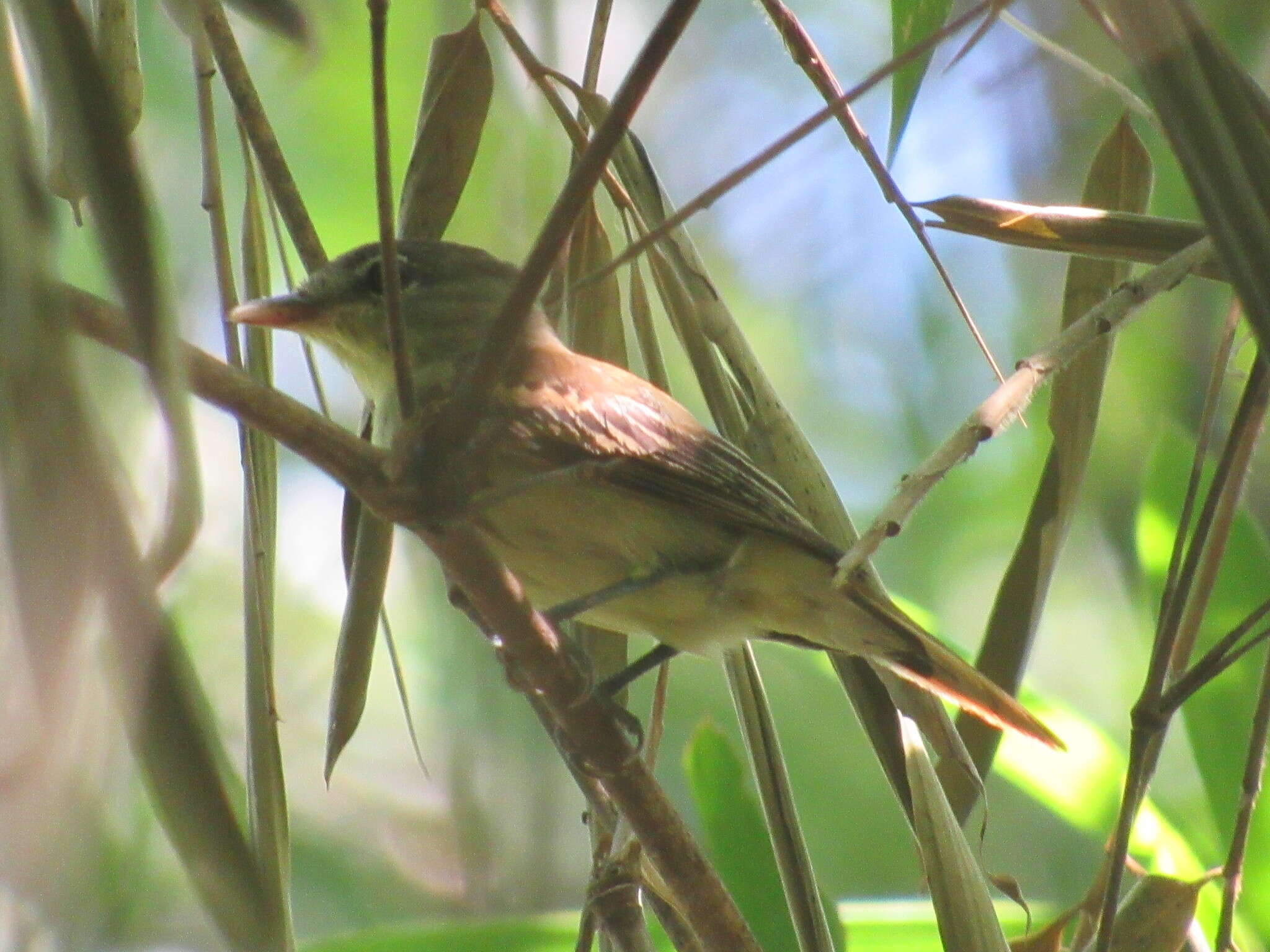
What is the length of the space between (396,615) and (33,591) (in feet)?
21.6

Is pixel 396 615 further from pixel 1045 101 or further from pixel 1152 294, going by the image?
pixel 1152 294

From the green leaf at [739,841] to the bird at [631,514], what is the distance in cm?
20

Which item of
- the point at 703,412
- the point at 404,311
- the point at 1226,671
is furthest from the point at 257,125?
the point at 703,412

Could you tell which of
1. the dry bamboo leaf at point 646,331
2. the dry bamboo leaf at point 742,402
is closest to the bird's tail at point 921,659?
the dry bamboo leaf at point 742,402

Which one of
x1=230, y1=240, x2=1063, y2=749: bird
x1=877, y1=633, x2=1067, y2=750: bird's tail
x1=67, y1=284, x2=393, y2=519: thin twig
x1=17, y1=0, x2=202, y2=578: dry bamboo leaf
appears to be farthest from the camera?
x1=230, y1=240, x2=1063, y2=749: bird

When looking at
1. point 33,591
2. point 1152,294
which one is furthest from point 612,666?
point 33,591

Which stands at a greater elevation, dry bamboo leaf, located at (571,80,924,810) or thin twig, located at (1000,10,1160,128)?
thin twig, located at (1000,10,1160,128)

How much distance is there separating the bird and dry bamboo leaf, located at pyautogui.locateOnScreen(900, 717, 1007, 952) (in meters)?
0.43

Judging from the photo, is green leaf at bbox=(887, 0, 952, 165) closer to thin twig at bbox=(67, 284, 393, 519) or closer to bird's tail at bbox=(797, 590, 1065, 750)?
bird's tail at bbox=(797, 590, 1065, 750)

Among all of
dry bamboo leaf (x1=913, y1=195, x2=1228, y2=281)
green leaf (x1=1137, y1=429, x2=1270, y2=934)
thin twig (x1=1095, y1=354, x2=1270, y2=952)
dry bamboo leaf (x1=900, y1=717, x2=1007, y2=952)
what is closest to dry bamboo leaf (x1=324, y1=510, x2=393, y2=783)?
dry bamboo leaf (x1=900, y1=717, x2=1007, y2=952)

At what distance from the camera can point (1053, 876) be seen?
6.05 metres

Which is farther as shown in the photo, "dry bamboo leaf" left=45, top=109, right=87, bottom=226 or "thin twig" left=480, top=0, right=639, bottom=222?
"thin twig" left=480, top=0, right=639, bottom=222

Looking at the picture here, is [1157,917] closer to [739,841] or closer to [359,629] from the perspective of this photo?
[739,841]

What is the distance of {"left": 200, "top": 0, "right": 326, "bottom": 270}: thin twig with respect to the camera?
2145 millimetres
